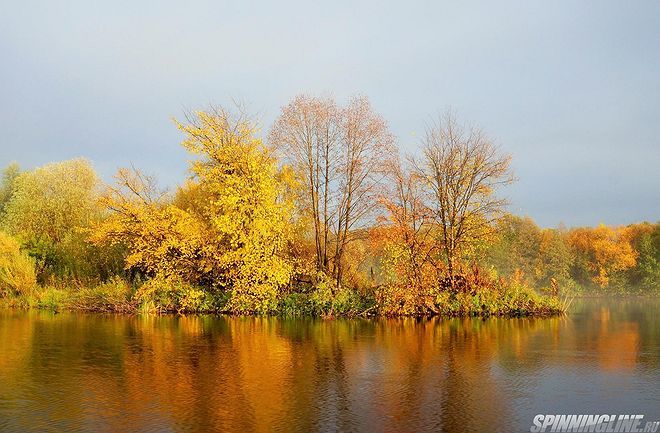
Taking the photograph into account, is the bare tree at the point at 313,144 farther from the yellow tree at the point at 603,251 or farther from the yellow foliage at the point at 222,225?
the yellow tree at the point at 603,251

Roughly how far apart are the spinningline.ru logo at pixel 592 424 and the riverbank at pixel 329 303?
20274 mm

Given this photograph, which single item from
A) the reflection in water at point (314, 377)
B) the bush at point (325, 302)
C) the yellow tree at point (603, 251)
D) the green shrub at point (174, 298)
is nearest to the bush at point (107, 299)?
the green shrub at point (174, 298)

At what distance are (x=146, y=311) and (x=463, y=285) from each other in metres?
17.6

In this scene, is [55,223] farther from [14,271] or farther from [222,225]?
[222,225]

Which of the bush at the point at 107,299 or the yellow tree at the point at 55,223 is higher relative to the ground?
the yellow tree at the point at 55,223

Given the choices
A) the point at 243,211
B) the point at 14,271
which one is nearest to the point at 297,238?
the point at 243,211

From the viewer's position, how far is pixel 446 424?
9.66 m

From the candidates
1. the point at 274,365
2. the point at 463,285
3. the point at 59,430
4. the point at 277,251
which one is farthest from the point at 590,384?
the point at 277,251

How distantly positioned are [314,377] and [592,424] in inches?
247

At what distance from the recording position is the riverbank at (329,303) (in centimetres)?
3059

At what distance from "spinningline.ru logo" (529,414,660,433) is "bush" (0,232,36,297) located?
110 ft

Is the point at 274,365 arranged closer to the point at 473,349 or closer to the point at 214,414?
the point at 214,414

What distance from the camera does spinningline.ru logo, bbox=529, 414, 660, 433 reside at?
9477 millimetres

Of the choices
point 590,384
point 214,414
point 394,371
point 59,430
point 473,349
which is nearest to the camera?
point 59,430
